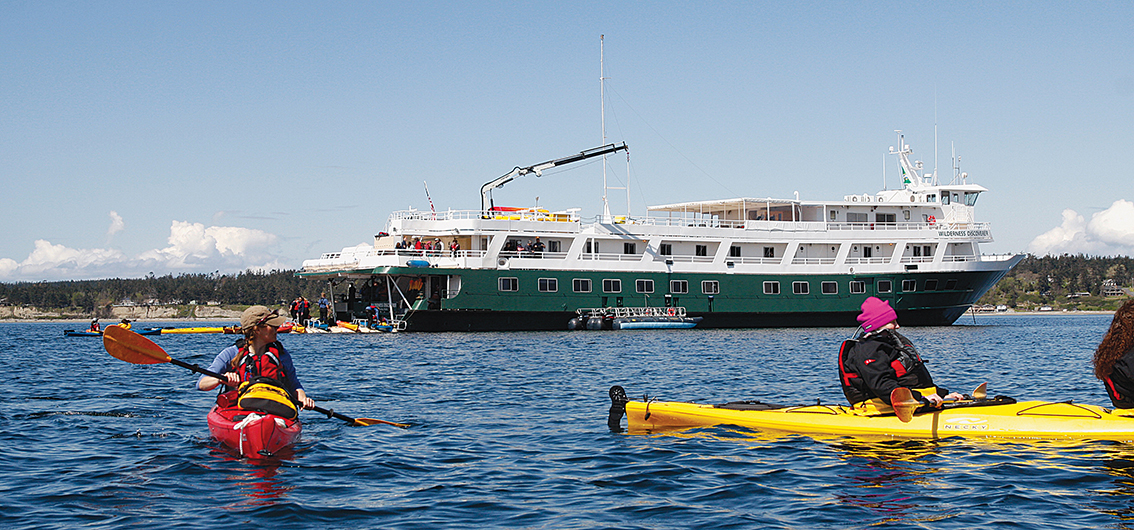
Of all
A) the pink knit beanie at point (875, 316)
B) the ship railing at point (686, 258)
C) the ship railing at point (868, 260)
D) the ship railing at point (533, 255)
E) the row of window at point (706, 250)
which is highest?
the row of window at point (706, 250)

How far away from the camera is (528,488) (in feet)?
27.8

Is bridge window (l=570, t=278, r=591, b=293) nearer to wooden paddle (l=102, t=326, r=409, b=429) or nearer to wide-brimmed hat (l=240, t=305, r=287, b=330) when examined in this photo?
wooden paddle (l=102, t=326, r=409, b=429)

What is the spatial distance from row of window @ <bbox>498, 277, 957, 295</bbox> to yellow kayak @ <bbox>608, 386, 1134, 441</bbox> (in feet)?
88.5

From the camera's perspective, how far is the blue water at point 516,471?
7461 millimetres

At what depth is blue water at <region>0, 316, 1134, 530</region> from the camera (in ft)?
→ 24.5

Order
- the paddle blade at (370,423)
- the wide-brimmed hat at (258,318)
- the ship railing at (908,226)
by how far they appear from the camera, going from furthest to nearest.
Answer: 1. the ship railing at (908,226)
2. the paddle blade at (370,423)
3. the wide-brimmed hat at (258,318)

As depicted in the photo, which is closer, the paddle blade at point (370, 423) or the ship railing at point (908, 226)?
the paddle blade at point (370, 423)

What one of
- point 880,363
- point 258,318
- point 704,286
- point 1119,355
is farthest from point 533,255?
point 1119,355

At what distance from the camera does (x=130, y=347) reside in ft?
33.8

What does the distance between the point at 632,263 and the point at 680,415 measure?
29631 millimetres

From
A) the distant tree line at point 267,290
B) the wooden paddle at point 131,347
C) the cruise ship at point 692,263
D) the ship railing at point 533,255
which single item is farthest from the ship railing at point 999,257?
the distant tree line at point 267,290

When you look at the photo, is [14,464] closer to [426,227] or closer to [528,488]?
[528,488]

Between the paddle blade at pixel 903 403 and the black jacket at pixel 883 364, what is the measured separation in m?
0.13

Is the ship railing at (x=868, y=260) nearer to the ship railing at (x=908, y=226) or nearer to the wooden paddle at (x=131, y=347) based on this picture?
the ship railing at (x=908, y=226)
